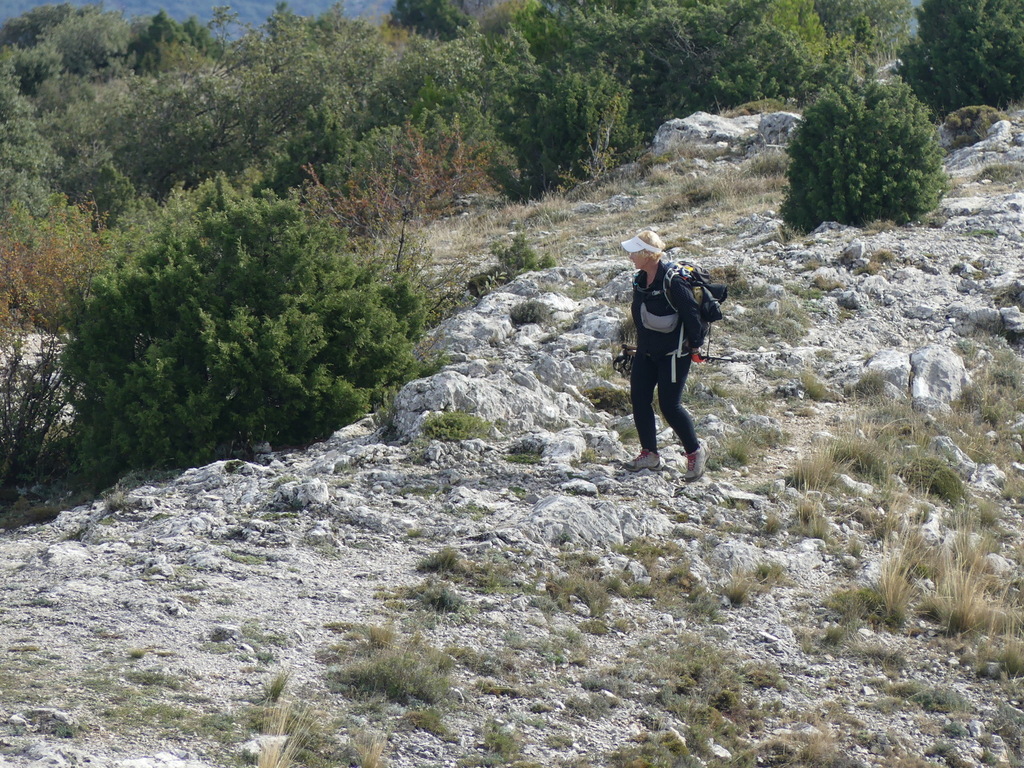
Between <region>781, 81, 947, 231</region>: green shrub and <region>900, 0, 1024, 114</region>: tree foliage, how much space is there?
8.05 m

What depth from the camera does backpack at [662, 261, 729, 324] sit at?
20.4ft

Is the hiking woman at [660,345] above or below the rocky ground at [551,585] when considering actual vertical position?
above

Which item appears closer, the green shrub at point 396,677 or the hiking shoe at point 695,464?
the green shrub at point 396,677

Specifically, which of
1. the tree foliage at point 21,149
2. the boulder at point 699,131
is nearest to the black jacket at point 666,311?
the boulder at point 699,131

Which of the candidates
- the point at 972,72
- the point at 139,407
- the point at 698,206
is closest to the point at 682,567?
the point at 139,407

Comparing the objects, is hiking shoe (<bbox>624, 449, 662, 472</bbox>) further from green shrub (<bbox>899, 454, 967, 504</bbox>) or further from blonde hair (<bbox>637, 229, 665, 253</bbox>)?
green shrub (<bbox>899, 454, 967, 504</bbox>)

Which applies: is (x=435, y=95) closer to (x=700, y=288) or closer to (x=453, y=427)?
(x=453, y=427)

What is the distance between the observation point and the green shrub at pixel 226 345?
7762 millimetres

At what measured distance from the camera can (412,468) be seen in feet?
22.2

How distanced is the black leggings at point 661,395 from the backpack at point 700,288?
31cm

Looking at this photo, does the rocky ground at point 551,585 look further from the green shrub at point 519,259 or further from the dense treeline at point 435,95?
the dense treeline at point 435,95

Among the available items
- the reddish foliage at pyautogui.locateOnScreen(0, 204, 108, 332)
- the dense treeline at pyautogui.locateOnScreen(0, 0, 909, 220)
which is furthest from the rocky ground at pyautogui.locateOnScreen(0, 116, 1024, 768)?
the dense treeline at pyautogui.locateOnScreen(0, 0, 909, 220)

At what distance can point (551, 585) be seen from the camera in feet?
17.7

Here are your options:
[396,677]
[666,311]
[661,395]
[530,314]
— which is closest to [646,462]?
[661,395]
